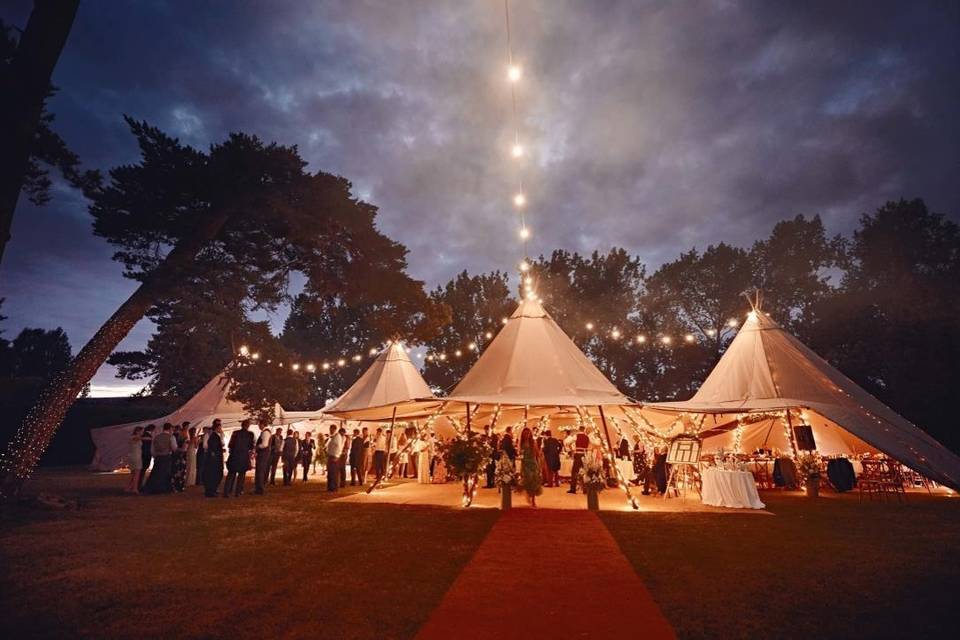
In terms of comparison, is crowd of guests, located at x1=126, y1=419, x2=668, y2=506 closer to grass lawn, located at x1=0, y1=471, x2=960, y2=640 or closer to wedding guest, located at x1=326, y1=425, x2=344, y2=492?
wedding guest, located at x1=326, y1=425, x2=344, y2=492

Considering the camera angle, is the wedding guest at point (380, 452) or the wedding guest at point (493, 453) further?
the wedding guest at point (380, 452)

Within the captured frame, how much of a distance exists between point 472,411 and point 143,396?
8320 millimetres

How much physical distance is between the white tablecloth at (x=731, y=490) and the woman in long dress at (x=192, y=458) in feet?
45.9

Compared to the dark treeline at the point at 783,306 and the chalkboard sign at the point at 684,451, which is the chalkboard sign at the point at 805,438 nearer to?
the chalkboard sign at the point at 684,451

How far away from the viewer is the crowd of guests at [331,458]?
1068 cm

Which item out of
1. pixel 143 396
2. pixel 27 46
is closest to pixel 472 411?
pixel 143 396

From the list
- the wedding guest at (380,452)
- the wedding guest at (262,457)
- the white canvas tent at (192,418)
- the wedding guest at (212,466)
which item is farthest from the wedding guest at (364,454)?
the wedding guest at (212,466)

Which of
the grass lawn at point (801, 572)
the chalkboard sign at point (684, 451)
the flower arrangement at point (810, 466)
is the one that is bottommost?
the grass lawn at point (801, 572)

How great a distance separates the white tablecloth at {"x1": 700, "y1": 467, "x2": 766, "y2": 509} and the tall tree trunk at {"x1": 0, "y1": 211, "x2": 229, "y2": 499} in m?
12.2

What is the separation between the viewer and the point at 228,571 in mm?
4559

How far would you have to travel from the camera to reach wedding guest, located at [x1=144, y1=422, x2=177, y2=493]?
1158cm

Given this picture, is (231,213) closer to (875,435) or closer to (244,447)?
(244,447)

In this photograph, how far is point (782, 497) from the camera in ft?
36.7

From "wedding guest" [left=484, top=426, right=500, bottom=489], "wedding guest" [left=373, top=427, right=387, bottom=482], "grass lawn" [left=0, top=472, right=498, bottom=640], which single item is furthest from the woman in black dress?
"wedding guest" [left=484, top=426, right=500, bottom=489]
